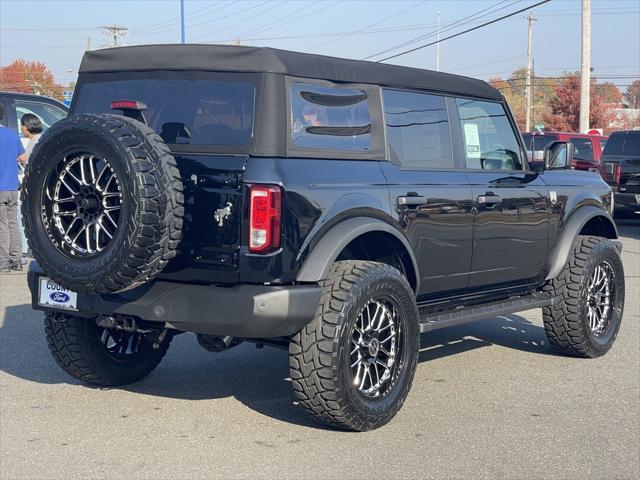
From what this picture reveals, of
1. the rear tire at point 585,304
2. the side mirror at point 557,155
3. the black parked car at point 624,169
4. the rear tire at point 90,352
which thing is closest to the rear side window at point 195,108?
the rear tire at point 90,352

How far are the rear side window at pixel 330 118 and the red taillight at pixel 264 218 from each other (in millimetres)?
440

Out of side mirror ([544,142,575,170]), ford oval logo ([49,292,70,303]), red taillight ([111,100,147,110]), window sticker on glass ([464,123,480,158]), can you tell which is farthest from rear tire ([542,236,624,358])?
ford oval logo ([49,292,70,303])

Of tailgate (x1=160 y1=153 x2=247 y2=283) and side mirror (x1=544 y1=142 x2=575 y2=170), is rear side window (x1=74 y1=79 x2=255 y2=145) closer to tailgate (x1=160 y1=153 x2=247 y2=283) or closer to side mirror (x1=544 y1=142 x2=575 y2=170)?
tailgate (x1=160 y1=153 x2=247 y2=283)

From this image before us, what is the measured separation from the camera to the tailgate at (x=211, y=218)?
4648 mm

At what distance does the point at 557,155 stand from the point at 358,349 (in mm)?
2677

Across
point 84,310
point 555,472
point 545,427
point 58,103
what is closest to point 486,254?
point 545,427

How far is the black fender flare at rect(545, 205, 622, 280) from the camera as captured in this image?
678 centimetres

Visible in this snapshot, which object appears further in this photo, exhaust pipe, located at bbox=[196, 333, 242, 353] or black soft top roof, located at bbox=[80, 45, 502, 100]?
exhaust pipe, located at bbox=[196, 333, 242, 353]

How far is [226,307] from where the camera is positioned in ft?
15.1

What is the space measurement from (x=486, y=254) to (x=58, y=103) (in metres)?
7.40

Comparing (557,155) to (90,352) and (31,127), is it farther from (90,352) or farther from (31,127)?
(31,127)

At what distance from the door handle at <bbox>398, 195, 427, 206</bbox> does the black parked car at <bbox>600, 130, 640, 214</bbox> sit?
12.0 m

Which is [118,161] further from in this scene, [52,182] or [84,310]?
[84,310]

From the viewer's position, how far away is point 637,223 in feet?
63.4
